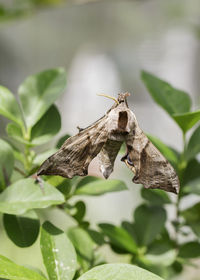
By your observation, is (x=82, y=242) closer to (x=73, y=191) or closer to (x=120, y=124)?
(x=73, y=191)

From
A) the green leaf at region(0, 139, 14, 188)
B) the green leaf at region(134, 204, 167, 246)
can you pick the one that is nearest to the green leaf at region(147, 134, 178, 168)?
the green leaf at region(134, 204, 167, 246)

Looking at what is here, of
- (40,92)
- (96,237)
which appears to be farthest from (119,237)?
(40,92)

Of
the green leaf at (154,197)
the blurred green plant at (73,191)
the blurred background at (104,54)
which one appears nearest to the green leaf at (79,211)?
the blurred green plant at (73,191)

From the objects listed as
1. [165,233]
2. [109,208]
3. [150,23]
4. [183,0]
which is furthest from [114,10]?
[165,233]

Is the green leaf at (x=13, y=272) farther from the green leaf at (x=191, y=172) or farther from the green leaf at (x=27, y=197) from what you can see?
the green leaf at (x=191, y=172)

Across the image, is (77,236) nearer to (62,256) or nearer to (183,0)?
(62,256)
